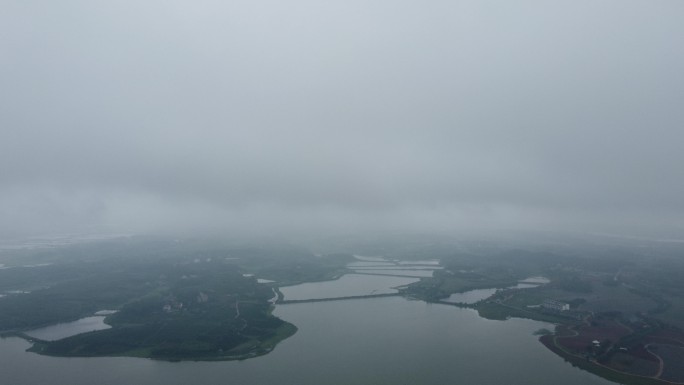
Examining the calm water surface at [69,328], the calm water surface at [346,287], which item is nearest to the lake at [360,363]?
the calm water surface at [69,328]

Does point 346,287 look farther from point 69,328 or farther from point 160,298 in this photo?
point 69,328

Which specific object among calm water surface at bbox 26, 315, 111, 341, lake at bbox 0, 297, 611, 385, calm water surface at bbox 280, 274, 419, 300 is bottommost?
lake at bbox 0, 297, 611, 385

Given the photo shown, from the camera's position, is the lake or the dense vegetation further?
the dense vegetation

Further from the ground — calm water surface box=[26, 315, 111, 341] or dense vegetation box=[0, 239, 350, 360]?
dense vegetation box=[0, 239, 350, 360]

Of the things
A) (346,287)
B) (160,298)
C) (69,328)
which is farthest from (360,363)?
(160,298)

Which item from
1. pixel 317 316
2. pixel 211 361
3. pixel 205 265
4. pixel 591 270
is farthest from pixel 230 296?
pixel 591 270

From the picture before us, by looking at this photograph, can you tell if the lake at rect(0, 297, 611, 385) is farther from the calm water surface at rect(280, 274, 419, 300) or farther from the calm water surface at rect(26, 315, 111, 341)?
the calm water surface at rect(280, 274, 419, 300)

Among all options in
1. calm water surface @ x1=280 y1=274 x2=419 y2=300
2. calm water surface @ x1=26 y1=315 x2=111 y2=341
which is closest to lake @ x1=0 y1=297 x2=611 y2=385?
calm water surface @ x1=26 y1=315 x2=111 y2=341

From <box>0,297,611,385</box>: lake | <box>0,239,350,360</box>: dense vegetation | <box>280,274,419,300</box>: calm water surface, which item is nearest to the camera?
<box>0,297,611,385</box>: lake
